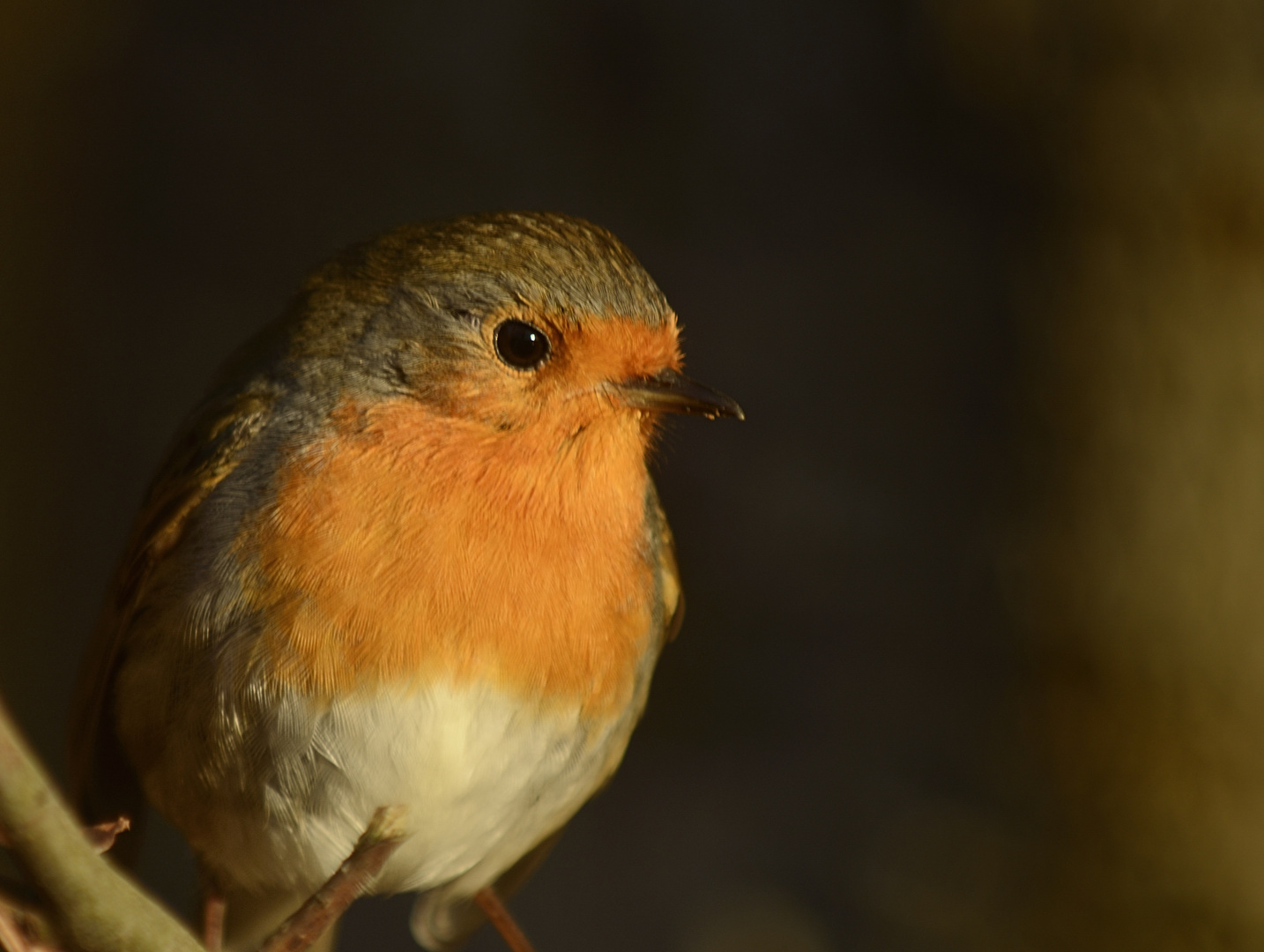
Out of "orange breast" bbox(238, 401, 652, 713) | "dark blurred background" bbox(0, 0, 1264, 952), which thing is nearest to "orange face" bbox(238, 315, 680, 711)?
"orange breast" bbox(238, 401, 652, 713)

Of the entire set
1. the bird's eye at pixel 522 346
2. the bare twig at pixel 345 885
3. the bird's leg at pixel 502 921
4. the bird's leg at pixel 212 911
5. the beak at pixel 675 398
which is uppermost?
the bird's eye at pixel 522 346

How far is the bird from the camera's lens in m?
1.01

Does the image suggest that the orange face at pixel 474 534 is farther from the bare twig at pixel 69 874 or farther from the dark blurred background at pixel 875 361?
the dark blurred background at pixel 875 361

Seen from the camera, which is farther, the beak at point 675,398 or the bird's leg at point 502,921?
the bird's leg at point 502,921

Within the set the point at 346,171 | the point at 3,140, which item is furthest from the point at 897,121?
the point at 3,140

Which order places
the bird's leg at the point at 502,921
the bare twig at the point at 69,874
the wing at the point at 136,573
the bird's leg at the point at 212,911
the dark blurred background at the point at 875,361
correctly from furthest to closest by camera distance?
the dark blurred background at the point at 875,361 → the bird's leg at the point at 502,921 → the bird's leg at the point at 212,911 → the wing at the point at 136,573 → the bare twig at the point at 69,874

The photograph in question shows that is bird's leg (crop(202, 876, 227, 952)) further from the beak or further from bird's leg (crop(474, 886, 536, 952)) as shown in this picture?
the beak

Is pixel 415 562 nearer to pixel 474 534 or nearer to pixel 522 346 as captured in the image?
pixel 474 534

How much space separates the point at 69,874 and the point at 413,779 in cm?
50

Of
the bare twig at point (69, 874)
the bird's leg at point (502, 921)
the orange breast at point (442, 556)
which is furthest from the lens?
the bird's leg at point (502, 921)

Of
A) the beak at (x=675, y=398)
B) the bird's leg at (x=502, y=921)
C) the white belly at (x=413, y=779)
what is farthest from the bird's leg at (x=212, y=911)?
the beak at (x=675, y=398)

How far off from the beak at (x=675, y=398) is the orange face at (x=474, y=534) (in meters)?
0.01

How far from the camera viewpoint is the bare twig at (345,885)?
892mm

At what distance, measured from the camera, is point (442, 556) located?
101 centimetres
